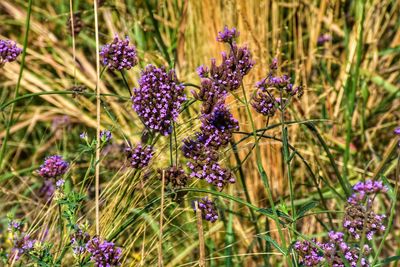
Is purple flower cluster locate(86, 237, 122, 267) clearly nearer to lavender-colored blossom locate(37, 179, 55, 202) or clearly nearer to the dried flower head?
the dried flower head

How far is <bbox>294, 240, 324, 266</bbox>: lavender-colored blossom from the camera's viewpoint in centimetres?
140

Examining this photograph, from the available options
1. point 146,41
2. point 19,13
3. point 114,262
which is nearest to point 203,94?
point 114,262

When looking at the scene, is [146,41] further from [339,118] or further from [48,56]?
[339,118]

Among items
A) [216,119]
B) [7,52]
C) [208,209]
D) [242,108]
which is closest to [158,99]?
[216,119]

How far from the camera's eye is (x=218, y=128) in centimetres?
148

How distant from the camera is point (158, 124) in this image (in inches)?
57.7

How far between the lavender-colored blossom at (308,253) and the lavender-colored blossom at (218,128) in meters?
0.27

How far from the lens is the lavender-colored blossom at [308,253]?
140 cm

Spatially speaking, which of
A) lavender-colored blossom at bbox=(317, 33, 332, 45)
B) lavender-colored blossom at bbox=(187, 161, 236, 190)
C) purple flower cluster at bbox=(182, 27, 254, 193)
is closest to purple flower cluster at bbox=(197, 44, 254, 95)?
purple flower cluster at bbox=(182, 27, 254, 193)

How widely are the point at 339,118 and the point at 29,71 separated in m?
1.39

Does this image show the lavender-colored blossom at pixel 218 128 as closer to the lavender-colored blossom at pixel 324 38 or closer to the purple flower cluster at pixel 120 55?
the purple flower cluster at pixel 120 55

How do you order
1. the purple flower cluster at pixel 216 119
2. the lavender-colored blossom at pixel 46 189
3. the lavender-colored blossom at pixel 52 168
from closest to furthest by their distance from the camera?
the purple flower cluster at pixel 216 119 < the lavender-colored blossom at pixel 52 168 < the lavender-colored blossom at pixel 46 189

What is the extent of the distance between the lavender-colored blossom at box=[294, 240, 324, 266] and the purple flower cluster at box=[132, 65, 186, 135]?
1.20 feet

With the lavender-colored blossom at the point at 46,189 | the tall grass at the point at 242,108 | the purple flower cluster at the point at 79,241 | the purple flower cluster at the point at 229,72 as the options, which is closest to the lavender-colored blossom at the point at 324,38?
the tall grass at the point at 242,108
